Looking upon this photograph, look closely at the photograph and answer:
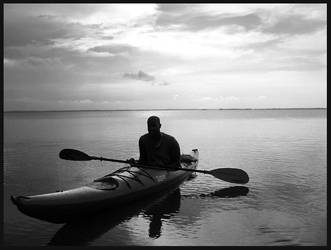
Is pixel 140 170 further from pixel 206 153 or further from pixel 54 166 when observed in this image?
pixel 206 153

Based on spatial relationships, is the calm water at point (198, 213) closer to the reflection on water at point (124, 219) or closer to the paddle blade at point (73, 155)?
the reflection on water at point (124, 219)

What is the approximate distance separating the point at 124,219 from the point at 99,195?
3.10 ft

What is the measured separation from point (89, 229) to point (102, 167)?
8.30 m

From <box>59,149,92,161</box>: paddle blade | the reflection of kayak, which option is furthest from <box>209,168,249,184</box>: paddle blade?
<box>59,149,92,161</box>: paddle blade

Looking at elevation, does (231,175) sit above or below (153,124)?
below

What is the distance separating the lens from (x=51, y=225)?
8297 mm

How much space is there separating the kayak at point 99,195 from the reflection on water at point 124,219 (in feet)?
0.82

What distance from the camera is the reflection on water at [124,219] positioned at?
7666mm

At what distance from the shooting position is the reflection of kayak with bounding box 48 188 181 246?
25.0ft

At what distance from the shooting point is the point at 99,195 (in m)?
8.41

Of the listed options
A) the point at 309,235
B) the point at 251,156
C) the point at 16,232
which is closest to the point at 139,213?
the point at 16,232

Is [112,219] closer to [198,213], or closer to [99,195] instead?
[99,195]

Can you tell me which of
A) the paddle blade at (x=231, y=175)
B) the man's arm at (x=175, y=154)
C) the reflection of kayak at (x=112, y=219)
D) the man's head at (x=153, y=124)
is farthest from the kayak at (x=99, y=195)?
the paddle blade at (x=231, y=175)

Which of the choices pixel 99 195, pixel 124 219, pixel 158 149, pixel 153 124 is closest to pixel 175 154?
pixel 158 149
